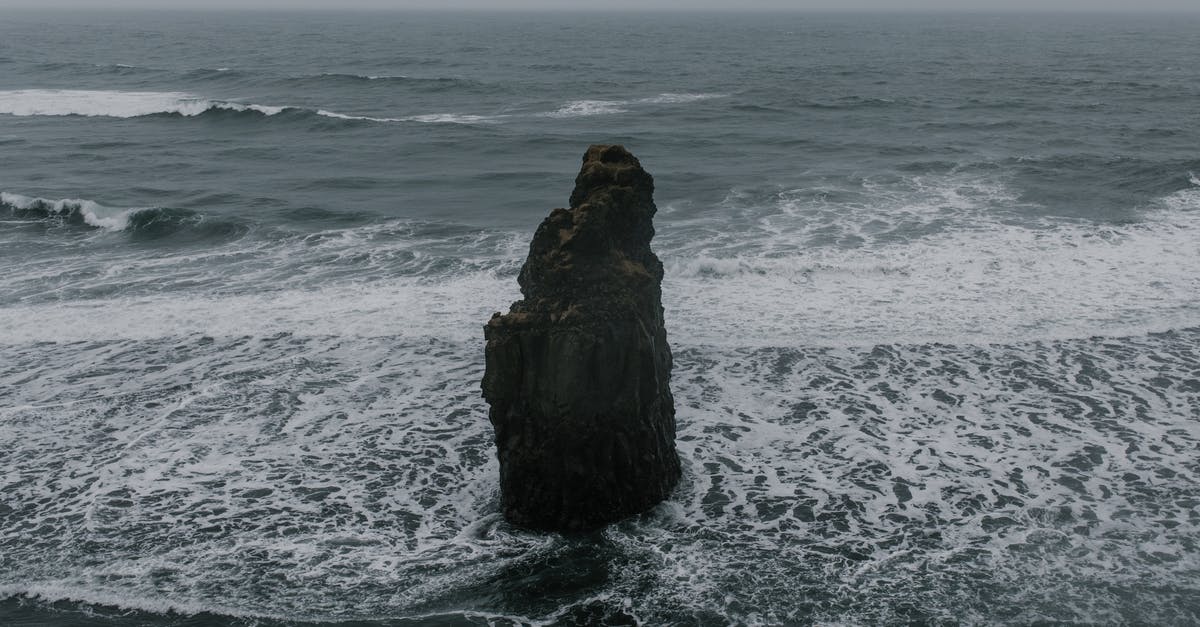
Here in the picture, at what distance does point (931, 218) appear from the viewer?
29328 mm

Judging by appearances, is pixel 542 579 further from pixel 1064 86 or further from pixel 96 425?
pixel 1064 86

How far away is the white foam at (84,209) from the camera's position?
2961 centimetres

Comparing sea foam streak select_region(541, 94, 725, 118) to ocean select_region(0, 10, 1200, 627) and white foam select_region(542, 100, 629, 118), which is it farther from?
ocean select_region(0, 10, 1200, 627)

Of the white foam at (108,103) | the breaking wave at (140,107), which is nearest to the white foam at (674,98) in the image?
the breaking wave at (140,107)

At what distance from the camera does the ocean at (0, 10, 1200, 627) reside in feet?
40.5

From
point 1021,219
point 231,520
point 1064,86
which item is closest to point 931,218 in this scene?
point 1021,219

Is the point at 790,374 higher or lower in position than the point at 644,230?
lower

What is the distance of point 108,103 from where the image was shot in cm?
5616

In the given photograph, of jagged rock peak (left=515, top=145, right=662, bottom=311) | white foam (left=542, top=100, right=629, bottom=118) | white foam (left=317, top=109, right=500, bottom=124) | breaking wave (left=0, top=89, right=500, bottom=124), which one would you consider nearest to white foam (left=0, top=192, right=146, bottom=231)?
white foam (left=317, top=109, right=500, bottom=124)

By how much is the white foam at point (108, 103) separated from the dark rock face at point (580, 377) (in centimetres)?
4106

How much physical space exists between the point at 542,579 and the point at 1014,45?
108m

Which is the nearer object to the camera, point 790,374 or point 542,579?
point 542,579

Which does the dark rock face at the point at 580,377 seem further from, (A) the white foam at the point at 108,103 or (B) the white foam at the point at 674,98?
(B) the white foam at the point at 674,98

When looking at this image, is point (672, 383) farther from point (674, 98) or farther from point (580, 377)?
point (674, 98)
